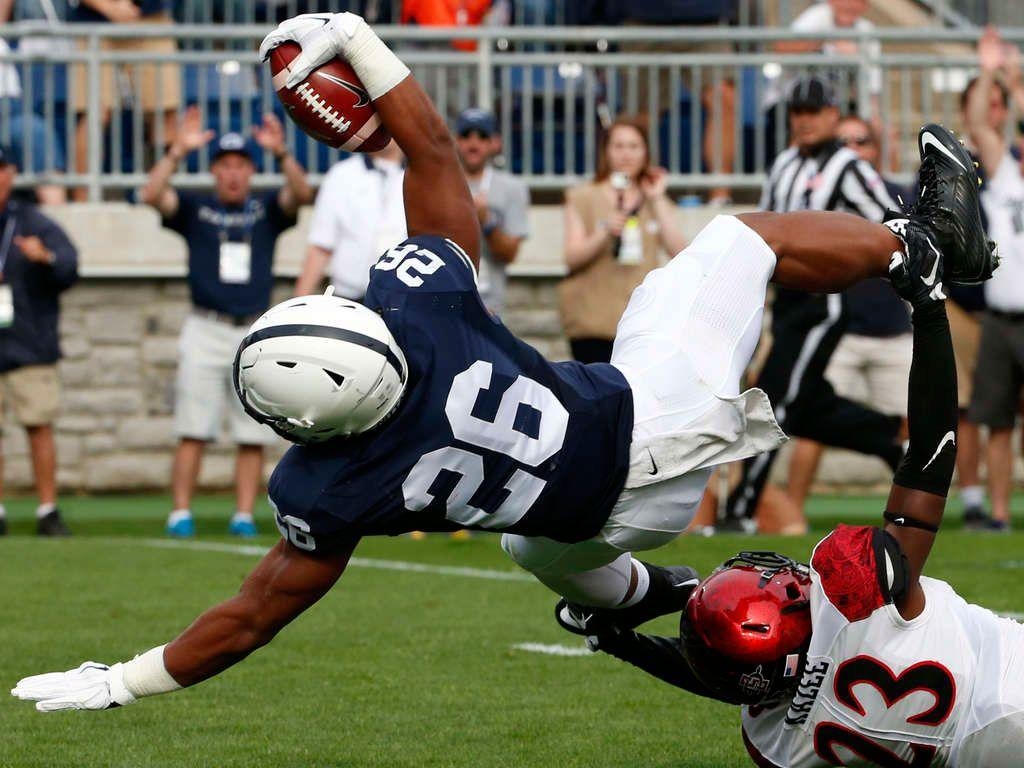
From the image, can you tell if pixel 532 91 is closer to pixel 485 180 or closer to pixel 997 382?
pixel 485 180

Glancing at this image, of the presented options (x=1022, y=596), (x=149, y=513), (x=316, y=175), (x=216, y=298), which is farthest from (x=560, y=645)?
(x=316, y=175)

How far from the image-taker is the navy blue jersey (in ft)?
13.5

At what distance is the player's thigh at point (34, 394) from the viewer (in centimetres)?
1021

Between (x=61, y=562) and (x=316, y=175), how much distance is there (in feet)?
14.5

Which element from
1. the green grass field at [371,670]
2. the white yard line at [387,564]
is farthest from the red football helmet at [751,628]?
the white yard line at [387,564]

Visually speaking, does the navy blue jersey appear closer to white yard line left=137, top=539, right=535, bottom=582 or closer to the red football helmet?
the red football helmet

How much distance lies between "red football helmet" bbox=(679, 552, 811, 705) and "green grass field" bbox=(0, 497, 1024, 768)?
744 mm

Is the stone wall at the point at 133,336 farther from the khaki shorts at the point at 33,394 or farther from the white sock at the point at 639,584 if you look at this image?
the white sock at the point at 639,584

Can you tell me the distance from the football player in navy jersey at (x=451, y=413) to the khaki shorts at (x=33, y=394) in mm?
5844

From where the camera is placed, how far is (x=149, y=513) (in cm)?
1141

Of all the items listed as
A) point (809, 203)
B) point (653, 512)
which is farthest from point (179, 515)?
point (653, 512)

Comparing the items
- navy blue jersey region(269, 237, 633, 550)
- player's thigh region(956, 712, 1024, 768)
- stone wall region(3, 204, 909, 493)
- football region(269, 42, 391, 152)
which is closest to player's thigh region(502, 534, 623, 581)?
navy blue jersey region(269, 237, 633, 550)

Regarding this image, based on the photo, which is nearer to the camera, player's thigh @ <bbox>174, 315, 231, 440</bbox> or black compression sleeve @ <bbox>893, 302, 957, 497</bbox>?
black compression sleeve @ <bbox>893, 302, 957, 497</bbox>

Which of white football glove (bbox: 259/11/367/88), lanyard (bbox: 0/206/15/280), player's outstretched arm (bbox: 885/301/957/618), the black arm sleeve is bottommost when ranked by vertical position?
the black arm sleeve
